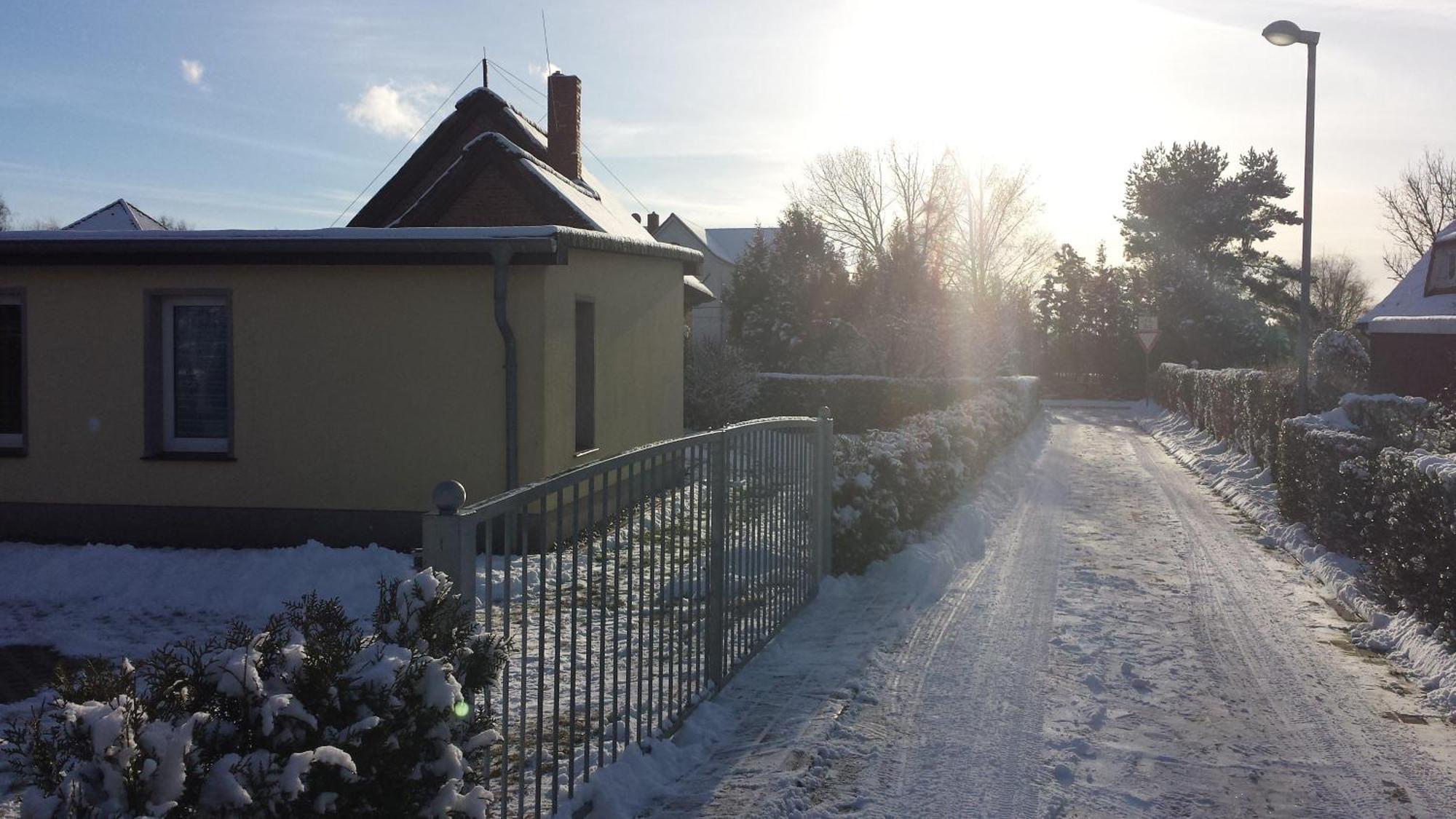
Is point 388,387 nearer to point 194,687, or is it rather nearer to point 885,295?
point 194,687

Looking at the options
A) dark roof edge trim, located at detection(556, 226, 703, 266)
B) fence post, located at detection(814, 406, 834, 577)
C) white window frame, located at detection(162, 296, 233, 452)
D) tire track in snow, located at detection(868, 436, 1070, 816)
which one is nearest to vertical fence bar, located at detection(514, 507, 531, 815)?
tire track in snow, located at detection(868, 436, 1070, 816)

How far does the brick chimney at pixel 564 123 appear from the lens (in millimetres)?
20406

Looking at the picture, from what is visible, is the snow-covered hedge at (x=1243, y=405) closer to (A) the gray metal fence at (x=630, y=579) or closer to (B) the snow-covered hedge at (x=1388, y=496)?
(B) the snow-covered hedge at (x=1388, y=496)

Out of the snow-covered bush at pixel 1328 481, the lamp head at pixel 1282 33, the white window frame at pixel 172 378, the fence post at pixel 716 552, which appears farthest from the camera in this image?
the lamp head at pixel 1282 33

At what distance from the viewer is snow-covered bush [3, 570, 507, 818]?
2.58m

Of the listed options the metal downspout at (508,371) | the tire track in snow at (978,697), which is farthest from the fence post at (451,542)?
the metal downspout at (508,371)

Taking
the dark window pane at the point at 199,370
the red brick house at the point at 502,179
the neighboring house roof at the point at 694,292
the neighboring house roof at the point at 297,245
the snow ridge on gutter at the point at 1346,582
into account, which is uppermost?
the red brick house at the point at 502,179

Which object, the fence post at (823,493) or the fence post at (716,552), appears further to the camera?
the fence post at (823,493)

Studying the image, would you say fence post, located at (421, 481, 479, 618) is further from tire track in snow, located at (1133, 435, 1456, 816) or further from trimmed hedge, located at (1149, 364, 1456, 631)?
trimmed hedge, located at (1149, 364, 1456, 631)

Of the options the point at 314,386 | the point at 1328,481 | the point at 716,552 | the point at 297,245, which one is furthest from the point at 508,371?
the point at 1328,481

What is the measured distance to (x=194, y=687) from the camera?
294 centimetres

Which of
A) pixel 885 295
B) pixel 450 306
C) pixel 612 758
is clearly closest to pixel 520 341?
pixel 450 306

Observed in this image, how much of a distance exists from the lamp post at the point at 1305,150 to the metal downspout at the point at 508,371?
37.3ft

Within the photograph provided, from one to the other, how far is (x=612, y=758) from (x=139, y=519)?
8375 mm
